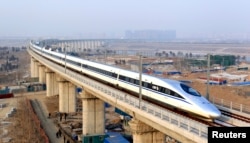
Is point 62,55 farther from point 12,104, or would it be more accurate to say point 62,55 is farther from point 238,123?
point 238,123

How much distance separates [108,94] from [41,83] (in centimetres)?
6175

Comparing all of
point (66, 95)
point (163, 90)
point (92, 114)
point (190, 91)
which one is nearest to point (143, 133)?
point (163, 90)

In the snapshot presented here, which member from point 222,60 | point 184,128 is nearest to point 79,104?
point 184,128

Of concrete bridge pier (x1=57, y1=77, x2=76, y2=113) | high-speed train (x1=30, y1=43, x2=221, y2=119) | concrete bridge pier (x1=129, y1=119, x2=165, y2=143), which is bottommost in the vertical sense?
concrete bridge pier (x1=57, y1=77, x2=76, y2=113)

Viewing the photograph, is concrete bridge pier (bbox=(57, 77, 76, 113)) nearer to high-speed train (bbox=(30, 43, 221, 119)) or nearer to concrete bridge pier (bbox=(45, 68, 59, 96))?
concrete bridge pier (bbox=(45, 68, 59, 96))

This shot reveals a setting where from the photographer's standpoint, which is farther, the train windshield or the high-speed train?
the train windshield

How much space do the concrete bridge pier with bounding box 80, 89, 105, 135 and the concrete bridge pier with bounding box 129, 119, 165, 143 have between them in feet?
54.0

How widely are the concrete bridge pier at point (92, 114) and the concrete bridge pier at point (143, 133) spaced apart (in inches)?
648

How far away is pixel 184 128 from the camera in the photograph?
57.5 ft

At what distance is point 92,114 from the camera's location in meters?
41.1

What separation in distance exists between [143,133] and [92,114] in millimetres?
17331

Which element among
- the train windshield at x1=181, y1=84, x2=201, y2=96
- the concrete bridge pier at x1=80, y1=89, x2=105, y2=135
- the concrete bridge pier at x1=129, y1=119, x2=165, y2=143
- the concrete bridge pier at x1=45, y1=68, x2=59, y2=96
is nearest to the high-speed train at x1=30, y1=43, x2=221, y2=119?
the train windshield at x1=181, y1=84, x2=201, y2=96

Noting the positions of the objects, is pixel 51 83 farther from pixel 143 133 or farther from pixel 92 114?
pixel 143 133

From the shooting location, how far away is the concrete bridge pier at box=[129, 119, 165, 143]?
24344 millimetres
